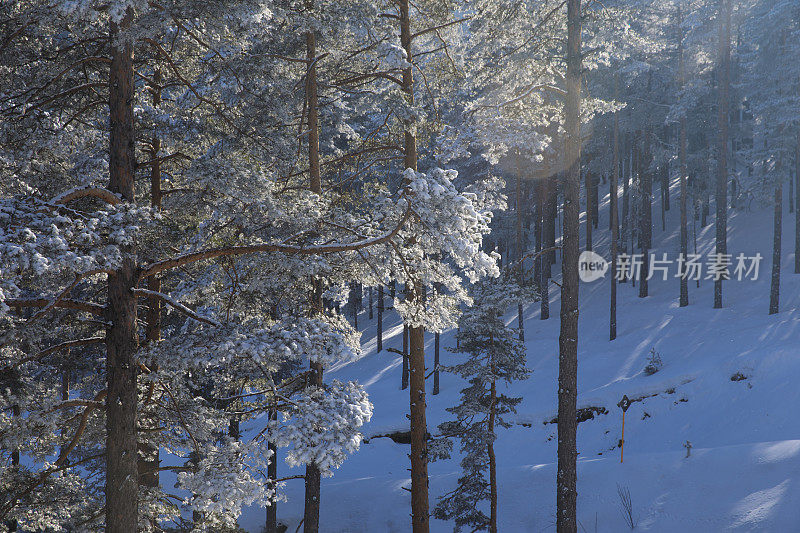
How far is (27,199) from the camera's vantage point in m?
5.79

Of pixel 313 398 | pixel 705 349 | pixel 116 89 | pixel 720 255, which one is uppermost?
pixel 116 89

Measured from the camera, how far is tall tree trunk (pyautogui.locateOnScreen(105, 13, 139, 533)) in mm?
6425

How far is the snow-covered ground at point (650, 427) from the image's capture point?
475 inches

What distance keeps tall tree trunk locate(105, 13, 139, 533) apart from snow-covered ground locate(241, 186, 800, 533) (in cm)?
1015

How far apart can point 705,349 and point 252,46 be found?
19002mm

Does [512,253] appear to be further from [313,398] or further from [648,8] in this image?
[313,398]

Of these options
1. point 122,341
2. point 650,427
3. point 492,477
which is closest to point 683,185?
point 650,427

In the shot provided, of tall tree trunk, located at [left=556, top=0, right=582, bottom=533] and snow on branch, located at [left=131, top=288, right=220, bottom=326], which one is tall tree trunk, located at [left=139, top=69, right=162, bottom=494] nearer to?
snow on branch, located at [left=131, top=288, right=220, bottom=326]

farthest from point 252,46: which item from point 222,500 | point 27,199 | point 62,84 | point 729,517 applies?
point 729,517

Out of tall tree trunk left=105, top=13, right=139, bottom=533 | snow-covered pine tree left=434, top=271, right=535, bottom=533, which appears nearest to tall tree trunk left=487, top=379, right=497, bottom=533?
snow-covered pine tree left=434, top=271, right=535, bottom=533

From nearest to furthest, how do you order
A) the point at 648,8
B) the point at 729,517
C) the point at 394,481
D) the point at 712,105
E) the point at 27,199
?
Result: the point at 27,199 → the point at 729,517 → the point at 394,481 → the point at 648,8 → the point at 712,105

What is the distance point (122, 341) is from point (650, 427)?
16507 millimetres

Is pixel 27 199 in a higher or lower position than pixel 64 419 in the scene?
higher

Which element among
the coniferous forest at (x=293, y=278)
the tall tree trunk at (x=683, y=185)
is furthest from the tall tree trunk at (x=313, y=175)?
the tall tree trunk at (x=683, y=185)
